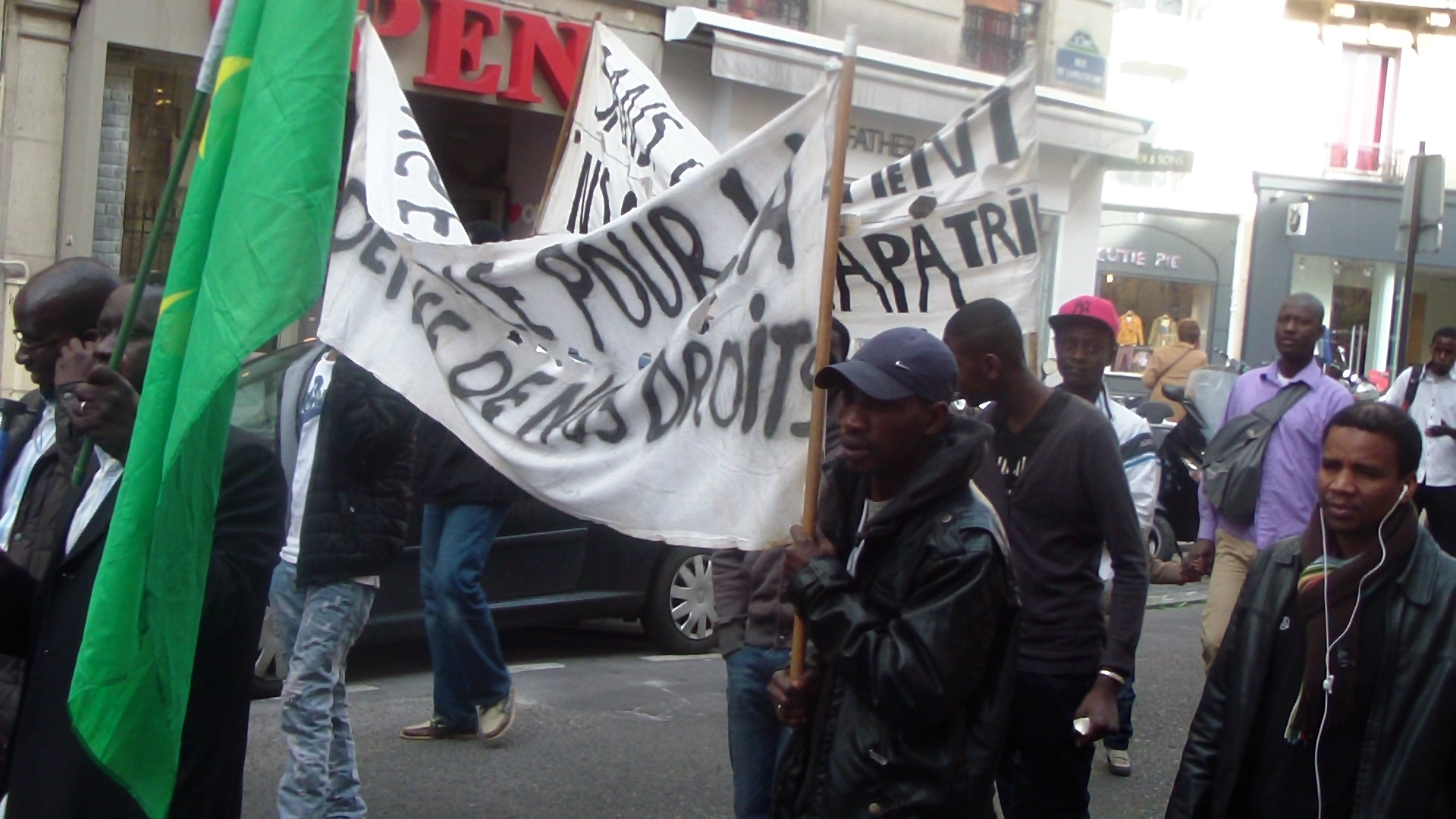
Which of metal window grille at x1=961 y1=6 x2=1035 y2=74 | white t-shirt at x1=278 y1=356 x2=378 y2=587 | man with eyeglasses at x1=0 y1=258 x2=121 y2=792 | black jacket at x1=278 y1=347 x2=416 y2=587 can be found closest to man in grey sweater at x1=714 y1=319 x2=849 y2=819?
black jacket at x1=278 y1=347 x2=416 y2=587

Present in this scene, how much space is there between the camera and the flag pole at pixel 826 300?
3305mm

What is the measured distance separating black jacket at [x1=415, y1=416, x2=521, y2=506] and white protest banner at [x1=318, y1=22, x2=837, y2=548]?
81.8 inches

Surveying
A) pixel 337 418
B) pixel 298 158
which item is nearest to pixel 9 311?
pixel 337 418

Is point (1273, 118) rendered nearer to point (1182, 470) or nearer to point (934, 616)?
point (1182, 470)

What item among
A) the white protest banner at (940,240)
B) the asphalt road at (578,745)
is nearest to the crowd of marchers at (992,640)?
the white protest banner at (940,240)

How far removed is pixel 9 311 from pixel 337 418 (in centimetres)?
718

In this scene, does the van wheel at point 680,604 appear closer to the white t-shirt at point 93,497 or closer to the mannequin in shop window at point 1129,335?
the white t-shirt at point 93,497

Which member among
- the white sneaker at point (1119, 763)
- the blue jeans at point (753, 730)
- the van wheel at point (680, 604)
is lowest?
the white sneaker at point (1119, 763)

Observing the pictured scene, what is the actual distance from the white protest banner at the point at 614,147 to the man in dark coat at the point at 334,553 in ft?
3.49

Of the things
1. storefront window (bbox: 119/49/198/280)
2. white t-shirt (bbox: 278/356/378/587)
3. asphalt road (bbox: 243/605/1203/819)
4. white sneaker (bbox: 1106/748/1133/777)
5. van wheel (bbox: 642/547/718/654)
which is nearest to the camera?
white t-shirt (bbox: 278/356/378/587)

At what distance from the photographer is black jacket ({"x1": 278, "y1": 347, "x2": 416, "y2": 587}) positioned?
4.93m

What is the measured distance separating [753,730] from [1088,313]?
2.03 metres

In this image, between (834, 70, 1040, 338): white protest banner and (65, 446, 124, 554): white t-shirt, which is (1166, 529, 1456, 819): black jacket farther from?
(65, 446, 124, 554): white t-shirt

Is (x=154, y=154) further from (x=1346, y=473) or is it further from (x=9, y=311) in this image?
(x=1346, y=473)
